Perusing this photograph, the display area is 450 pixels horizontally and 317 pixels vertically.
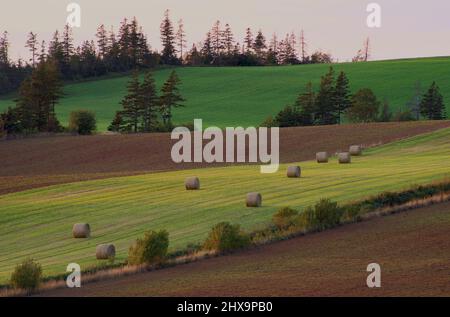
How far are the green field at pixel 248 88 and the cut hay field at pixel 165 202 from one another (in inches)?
2096

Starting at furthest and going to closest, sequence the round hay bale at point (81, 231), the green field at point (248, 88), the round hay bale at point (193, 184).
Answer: the green field at point (248, 88), the round hay bale at point (193, 184), the round hay bale at point (81, 231)

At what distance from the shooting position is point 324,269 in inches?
837

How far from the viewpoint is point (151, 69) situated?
461ft

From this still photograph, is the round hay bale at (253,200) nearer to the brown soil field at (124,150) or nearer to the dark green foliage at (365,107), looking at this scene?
the brown soil field at (124,150)

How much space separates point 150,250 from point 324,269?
4.66 m

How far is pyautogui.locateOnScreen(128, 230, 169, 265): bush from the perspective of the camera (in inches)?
921

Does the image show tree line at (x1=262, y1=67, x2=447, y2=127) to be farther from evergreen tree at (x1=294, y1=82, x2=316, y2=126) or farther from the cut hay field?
the cut hay field

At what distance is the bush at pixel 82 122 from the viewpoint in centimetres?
8838

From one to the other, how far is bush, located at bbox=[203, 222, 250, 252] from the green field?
237ft

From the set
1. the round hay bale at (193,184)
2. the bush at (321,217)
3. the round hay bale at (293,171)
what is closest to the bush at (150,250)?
the bush at (321,217)

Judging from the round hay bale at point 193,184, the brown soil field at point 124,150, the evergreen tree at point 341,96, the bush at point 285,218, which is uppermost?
the evergreen tree at point 341,96
